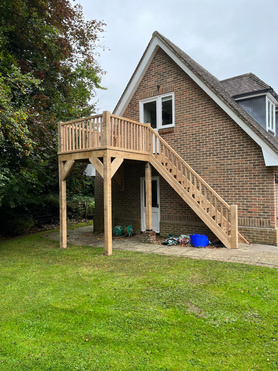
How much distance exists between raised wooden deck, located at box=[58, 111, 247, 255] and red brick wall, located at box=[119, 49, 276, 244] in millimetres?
673

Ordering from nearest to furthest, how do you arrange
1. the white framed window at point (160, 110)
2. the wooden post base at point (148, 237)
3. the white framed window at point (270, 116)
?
the wooden post base at point (148, 237)
the white framed window at point (270, 116)
the white framed window at point (160, 110)

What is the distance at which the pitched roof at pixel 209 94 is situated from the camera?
792 cm

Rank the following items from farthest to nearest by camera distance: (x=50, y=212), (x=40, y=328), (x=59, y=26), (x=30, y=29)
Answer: (x=50, y=212) < (x=59, y=26) < (x=30, y=29) < (x=40, y=328)

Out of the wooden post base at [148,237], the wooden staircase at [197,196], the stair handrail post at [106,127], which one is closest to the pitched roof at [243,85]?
the wooden staircase at [197,196]

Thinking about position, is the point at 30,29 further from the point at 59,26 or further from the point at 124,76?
the point at 124,76

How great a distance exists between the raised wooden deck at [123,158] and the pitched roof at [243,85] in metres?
3.60

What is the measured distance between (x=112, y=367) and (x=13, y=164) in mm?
8914

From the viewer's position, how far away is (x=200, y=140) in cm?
957

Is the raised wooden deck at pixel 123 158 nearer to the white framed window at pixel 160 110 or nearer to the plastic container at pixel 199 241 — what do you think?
the plastic container at pixel 199 241

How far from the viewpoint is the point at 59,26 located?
469 inches

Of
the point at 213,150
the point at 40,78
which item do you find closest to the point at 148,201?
the point at 213,150

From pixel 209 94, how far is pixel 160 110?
2153 millimetres

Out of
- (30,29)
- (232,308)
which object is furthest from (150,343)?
(30,29)

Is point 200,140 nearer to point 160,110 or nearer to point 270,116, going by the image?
point 160,110
